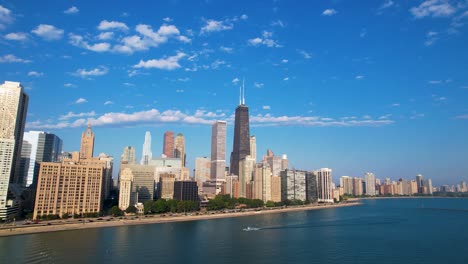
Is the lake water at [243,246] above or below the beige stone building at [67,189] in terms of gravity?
below

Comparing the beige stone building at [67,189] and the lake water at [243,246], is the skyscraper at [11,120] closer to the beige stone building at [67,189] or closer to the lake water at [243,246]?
the beige stone building at [67,189]

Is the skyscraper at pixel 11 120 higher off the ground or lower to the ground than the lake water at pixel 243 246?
higher

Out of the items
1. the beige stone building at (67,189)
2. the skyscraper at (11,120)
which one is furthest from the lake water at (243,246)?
the skyscraper at (11,120)

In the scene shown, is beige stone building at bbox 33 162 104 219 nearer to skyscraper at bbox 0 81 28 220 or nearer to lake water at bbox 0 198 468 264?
skyscraper at bbox 0 81 28 220

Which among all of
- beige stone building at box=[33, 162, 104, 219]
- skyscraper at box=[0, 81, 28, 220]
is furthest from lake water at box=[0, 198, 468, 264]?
skyscraper at box=[0, 81, 28, 220]

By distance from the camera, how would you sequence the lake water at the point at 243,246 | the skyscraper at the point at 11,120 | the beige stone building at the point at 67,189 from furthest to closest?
the skyscraper at the point at 11,120 < the beige stone building at the point at 67,189 < the lake water at the point at 243,246

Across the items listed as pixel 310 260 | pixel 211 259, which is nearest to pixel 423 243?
pixel 310 260

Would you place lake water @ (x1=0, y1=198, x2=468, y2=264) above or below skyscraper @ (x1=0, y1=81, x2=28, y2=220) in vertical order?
below

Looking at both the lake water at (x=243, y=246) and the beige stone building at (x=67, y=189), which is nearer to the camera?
the lake water at (x=243, y=246)

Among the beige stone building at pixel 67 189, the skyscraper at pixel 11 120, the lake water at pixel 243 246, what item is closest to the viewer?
the lake water at pixel 243 246

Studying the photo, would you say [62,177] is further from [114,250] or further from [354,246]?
[354,246]

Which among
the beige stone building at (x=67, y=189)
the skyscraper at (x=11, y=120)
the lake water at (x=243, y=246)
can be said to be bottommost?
the lake water at (x=243, y=246)

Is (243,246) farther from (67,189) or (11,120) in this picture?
(11,120)

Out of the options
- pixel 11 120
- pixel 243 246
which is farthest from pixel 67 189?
pixel 243 246
